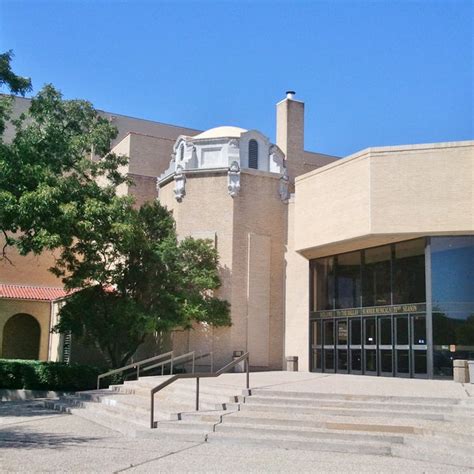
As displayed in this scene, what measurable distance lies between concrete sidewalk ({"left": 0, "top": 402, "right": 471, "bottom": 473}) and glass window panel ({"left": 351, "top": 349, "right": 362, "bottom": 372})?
40.2 feet

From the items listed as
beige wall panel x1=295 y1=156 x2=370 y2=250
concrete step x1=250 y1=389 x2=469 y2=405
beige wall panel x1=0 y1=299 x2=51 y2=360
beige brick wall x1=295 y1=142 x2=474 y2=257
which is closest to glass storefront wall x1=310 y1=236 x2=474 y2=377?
beige brick wall x1=295 y1=142 x2=474 y2=257

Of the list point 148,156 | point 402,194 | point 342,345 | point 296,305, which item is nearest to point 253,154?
point 148,156

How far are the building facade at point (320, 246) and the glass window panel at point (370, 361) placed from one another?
5 cm

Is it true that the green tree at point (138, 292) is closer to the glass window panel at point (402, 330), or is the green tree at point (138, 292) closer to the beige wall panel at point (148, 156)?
the beige wall panel at point (148, 156)

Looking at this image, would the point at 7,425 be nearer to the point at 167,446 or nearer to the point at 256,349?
the point at 167,446

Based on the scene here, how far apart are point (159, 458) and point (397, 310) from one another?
13583mm

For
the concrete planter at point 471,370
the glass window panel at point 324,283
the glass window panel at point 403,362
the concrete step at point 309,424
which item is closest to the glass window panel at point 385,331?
the glass window panel at point 403,362

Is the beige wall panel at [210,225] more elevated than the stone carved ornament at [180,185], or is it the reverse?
the stone carved ornament at [180,185]

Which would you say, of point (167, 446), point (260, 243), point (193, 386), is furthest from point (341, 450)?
point (260, 243)

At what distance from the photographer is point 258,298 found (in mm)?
26406

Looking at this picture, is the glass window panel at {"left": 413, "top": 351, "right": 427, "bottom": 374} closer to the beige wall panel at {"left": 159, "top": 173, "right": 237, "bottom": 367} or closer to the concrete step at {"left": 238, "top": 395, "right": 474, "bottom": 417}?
the beige wall panel at {"left": 159, "top": 173, "right": 237, "bottom": 367}

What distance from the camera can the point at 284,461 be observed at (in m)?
10.1

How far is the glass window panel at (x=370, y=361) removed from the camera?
893 inches

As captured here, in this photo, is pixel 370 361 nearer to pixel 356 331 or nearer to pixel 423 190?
pixel 356 331
